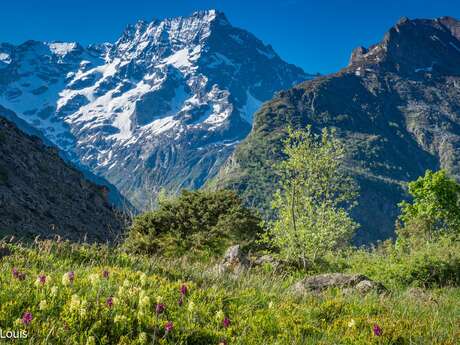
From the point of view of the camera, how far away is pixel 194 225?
82.2 feet

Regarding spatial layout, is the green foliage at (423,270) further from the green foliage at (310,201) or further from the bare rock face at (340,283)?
the bare rock face at (340,283)

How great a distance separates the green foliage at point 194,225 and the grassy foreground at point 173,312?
1265cm

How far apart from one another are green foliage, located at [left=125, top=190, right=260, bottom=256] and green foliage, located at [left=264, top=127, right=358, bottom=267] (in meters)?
4.21

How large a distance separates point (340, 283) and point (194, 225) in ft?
42.9

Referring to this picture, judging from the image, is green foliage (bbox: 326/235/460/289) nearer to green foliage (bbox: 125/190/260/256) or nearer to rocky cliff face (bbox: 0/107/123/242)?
green foliage (bbox: 125/190/260/256)

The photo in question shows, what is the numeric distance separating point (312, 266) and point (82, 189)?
33.0 metres

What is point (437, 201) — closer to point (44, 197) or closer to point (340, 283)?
point (340, 283)

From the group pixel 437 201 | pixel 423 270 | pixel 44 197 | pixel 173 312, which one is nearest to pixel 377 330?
pixel 173 312

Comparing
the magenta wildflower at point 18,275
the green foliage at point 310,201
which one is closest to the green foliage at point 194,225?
the green foliage at point 310,201

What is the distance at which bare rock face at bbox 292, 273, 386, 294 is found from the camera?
12125 millimetres

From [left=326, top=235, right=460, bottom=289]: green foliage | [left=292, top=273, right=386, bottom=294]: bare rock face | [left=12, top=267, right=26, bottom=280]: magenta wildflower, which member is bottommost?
[left=12, top=267, right=26, bottom=280]: magenta wildflower

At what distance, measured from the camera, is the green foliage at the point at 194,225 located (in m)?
22.9

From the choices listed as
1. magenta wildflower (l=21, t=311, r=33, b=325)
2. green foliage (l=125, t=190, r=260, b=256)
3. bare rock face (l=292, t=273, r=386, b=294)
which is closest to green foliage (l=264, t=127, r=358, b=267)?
green foliage (l=125, t=190, r=260, b=256)

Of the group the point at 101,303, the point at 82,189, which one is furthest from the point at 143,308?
the point at 82,189
